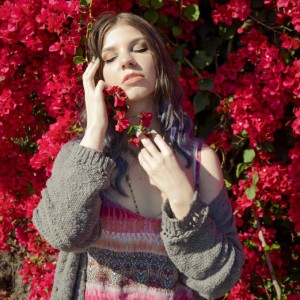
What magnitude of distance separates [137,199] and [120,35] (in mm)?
452

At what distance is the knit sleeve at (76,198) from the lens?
1.32m

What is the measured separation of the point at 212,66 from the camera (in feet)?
7.85

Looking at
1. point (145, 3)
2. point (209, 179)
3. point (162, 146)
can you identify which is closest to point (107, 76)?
point (162, 146)

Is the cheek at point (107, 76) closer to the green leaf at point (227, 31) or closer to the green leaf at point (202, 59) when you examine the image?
the green leaf at point (202, 59)

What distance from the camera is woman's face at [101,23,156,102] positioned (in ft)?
4.72

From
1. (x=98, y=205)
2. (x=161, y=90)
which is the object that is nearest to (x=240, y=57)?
(x=161, y=90)

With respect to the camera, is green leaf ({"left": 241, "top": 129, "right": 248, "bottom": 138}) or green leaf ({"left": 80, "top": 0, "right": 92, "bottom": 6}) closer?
green leaf ({"left": 80, "top": 0, "right": 92, "bottom": 6})

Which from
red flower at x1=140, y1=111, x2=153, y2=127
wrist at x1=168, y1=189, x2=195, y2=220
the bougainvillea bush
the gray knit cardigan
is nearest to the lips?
red flower at x1=140, y1=111, x2=153, y2=127

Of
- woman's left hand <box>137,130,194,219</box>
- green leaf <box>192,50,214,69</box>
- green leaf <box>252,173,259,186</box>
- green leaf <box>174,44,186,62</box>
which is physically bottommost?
green leaf <box>252,173,259,186</box>

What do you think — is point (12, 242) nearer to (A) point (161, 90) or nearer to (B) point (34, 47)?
(B) point (34, 47)

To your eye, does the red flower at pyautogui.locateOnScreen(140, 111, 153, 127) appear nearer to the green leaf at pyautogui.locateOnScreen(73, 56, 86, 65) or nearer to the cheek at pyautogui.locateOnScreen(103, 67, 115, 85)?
the cheek at pyautogui.locateOnScreen(103, 67, 115, 85)

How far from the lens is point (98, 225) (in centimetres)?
140

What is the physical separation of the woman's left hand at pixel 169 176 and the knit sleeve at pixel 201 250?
0.07 ft

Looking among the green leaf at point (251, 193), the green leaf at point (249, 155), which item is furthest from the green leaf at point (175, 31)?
the green leaf at point (251, 193)
